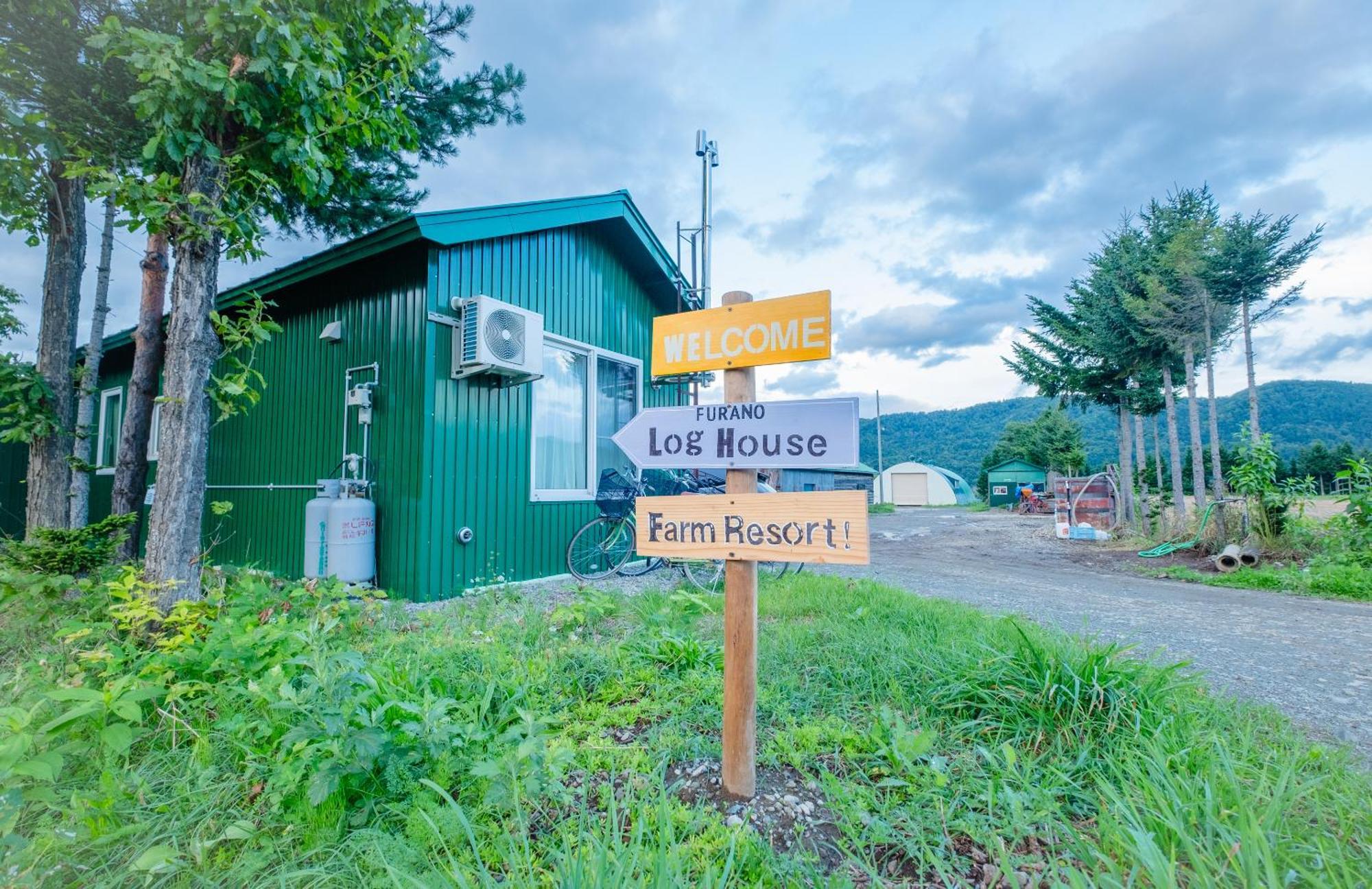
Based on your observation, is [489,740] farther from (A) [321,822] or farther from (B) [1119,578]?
(B) [1119,578]

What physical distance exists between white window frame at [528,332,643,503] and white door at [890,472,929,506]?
30.6 m

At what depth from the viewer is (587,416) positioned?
5.92 m

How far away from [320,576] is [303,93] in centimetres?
338

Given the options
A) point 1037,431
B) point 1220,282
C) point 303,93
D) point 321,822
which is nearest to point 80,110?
point 303,93

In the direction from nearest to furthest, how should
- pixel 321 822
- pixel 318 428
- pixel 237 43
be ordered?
1. pixel 321 822
2. pixel 237 43
3. pixel 318 428

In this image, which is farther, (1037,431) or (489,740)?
(1037,431)

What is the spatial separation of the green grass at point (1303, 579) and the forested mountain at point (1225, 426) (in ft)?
78.2

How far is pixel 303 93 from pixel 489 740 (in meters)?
3.69

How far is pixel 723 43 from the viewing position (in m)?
5.62

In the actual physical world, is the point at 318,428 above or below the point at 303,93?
below

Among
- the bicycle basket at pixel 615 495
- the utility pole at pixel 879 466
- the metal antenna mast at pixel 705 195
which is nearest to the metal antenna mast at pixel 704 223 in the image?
the metal antenna mast at pixel 705 195

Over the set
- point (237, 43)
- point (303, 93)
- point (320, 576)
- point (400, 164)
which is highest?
point (400, 164)

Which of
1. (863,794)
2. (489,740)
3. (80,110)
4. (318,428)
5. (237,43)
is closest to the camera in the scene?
(863,794)

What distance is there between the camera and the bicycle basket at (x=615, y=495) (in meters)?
5.34
